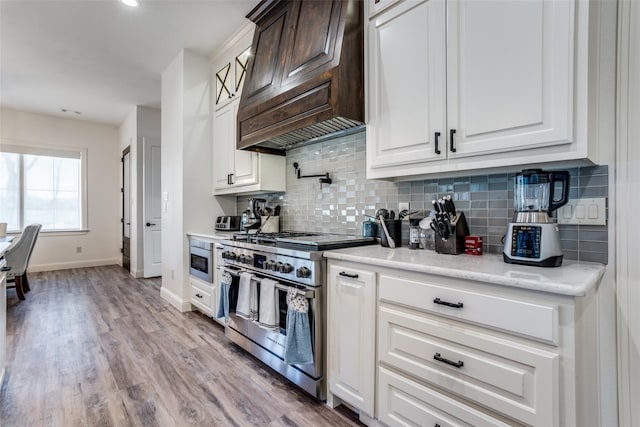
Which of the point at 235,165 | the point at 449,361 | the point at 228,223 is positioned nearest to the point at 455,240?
the point at 449,361

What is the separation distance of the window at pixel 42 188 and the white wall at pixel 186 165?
3592 mm

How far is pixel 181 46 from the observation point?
3436mm

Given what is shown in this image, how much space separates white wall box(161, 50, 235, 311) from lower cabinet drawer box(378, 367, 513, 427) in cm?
271

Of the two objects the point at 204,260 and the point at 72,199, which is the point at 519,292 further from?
the point at 72,199

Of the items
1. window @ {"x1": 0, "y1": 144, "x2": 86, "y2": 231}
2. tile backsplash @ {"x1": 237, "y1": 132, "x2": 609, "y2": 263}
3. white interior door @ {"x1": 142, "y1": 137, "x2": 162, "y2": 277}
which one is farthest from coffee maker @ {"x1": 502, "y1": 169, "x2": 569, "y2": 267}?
window @ {"x1": 0, "y1": 144, "x2": 86, "y2": 231}

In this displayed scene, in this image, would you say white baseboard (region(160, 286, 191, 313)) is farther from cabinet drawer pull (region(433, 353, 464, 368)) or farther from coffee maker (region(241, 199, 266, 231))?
cabinet drawer pull (region(433, 353, 464, 368))

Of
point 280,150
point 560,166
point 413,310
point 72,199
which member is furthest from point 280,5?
point 72,199

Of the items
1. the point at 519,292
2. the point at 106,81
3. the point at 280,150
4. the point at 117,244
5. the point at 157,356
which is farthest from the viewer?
the point at 117,244

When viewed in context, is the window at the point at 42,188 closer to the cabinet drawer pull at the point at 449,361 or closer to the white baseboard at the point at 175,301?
the white baseboard at the point at 175,301

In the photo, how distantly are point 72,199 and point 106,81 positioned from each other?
2982mm

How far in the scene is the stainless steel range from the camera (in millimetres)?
1831

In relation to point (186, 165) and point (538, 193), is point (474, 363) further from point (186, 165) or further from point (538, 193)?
point (186, 165)

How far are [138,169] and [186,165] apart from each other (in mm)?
2317

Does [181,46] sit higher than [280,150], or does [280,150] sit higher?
[181,46]
